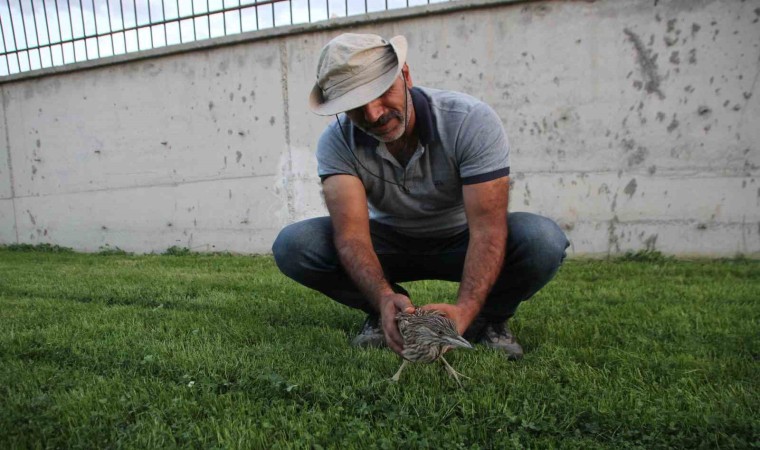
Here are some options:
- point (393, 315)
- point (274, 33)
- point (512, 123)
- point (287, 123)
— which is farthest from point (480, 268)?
point (274, 33)

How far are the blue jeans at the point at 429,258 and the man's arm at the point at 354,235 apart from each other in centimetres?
24

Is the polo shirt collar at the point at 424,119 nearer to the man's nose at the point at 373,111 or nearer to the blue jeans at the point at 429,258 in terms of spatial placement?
the man's nose at the point at 373,111

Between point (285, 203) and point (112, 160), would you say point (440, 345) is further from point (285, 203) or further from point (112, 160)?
point (112, 160)

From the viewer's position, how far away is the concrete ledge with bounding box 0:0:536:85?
580 cm

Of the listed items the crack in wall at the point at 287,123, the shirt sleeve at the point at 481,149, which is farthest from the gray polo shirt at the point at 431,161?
the crack in wall at the point at 287,123

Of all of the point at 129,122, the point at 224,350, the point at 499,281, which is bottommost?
the point at 224,350

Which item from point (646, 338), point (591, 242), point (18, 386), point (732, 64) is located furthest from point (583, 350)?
point (732, 64)

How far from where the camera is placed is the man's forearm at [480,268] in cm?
217

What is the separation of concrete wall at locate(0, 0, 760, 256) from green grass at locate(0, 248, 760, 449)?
1.84 metres

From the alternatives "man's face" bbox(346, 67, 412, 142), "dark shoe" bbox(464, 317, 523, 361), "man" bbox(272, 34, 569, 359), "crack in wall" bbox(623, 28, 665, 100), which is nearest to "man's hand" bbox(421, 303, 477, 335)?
"man" bbox(272, 34, 569, 359)

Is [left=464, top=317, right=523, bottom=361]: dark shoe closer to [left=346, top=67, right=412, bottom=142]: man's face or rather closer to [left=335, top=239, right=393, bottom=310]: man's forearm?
[left=335, top=239, right=393, bottom=310]: man's forearm

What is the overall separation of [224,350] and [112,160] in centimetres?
612

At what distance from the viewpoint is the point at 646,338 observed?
2658 millimetres

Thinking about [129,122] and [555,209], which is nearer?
[555,209]
